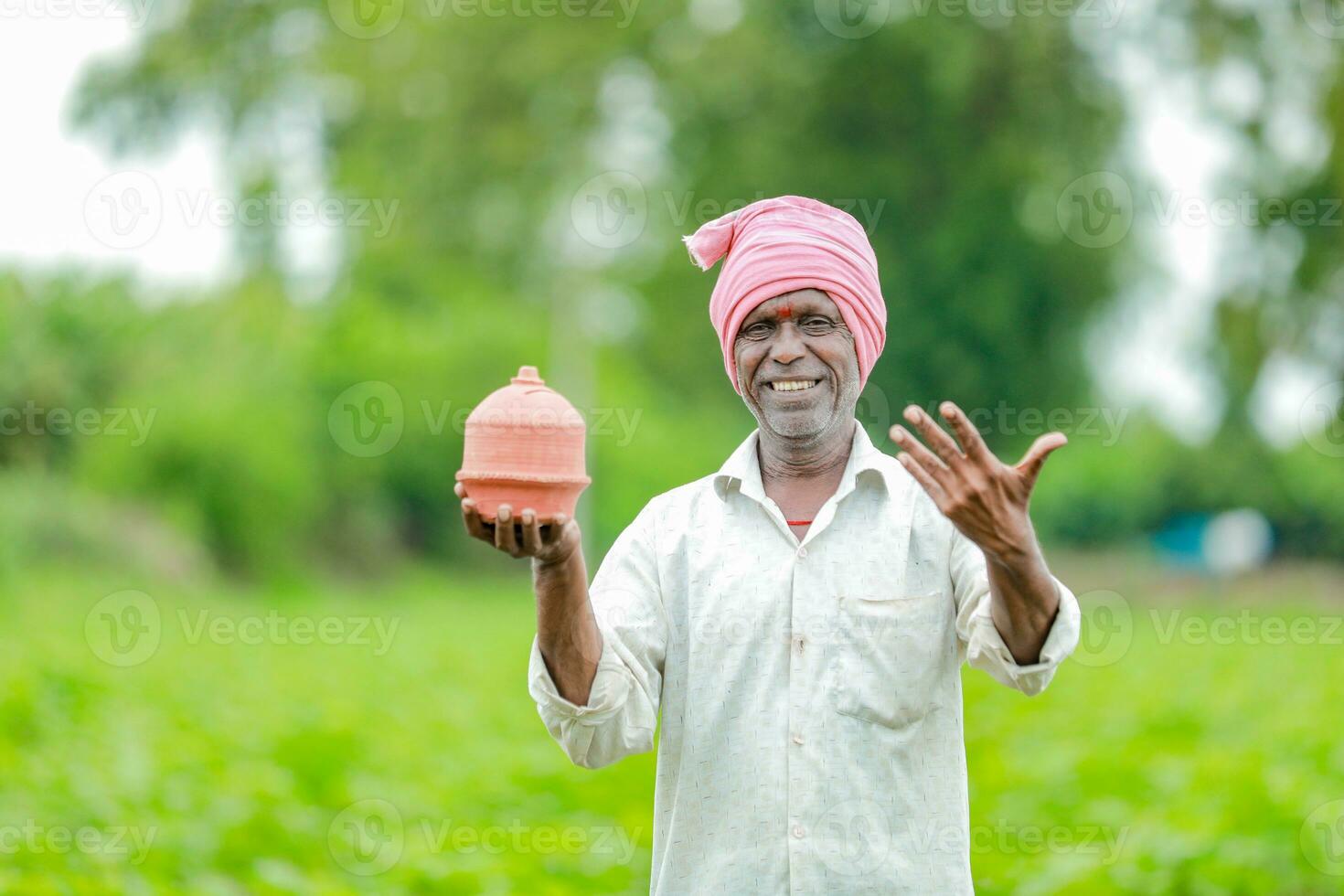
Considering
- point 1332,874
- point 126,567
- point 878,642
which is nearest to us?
point 878,642

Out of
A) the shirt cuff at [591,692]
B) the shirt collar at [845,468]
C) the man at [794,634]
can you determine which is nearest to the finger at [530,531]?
the man at [794,634]

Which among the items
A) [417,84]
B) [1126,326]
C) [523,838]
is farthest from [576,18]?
[523,838]

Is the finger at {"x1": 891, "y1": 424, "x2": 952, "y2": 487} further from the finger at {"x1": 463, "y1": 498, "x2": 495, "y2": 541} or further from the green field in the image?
the green field

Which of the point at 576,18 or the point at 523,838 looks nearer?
the point at 523,838

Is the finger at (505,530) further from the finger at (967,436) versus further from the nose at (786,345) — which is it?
the finger at (967,436)

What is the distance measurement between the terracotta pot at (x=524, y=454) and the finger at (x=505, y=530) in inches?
1.0

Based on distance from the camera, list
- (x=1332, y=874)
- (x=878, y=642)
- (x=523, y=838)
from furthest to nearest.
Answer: (x=523, y=838), (x=1332, y=874), (x=878, y=642)

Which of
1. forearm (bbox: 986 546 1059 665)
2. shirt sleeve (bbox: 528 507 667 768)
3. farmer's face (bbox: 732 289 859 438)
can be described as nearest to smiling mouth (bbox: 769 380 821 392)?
farmer's face (bbox: 732 289 859 438)

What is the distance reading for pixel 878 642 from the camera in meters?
2.79

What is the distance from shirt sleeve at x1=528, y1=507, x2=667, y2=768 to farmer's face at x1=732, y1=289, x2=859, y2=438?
13.5 inches

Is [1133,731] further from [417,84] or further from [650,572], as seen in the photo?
[417,84]

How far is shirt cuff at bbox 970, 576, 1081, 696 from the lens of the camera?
2.58m

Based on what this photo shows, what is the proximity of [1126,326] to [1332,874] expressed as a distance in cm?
1616

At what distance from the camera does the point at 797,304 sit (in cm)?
285
